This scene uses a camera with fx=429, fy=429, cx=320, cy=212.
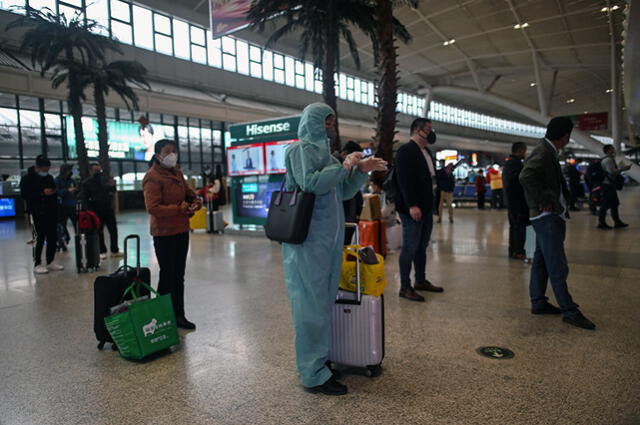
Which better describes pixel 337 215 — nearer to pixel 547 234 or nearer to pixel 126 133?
pixel 547 234

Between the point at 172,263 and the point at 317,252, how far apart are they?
173cm

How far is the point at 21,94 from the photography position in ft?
56.1

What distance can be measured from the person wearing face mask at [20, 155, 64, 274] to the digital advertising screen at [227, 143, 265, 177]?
4584 mm

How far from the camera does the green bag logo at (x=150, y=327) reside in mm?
3032

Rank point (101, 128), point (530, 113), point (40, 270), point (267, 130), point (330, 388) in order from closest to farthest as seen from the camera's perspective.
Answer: point (330, 388)
point (40, 270)
point (267, 130)
point (101, 128)
point (530, 113)

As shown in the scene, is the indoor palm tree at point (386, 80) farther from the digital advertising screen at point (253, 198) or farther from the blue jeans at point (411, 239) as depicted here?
the blue jeans at point (411, 239)

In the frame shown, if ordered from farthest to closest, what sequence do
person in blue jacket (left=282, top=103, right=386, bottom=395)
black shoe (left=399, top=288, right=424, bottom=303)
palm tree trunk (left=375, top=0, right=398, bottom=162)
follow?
palm tree trunk (left=375, top=0, right=398, bottom=162) < black shoe (left=399, top=288, right=424, bottom=303) < person in blue jacket (left=282, top=103, right=386, bottom=395)

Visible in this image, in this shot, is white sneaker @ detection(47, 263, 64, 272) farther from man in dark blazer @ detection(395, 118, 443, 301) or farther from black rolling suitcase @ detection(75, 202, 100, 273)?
man in dark blazer @ detection(395, 118, 443, 301)

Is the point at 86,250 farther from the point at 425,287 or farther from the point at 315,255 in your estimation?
the point at 315,255

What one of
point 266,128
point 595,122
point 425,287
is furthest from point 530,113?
point 425,287

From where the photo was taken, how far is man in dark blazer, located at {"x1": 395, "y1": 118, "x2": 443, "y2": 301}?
4273 mm

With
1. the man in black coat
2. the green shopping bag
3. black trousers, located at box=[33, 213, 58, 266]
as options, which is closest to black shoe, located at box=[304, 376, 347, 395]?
the green shopping bag

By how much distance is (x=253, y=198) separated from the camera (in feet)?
33.9

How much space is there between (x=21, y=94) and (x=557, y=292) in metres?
20.1
